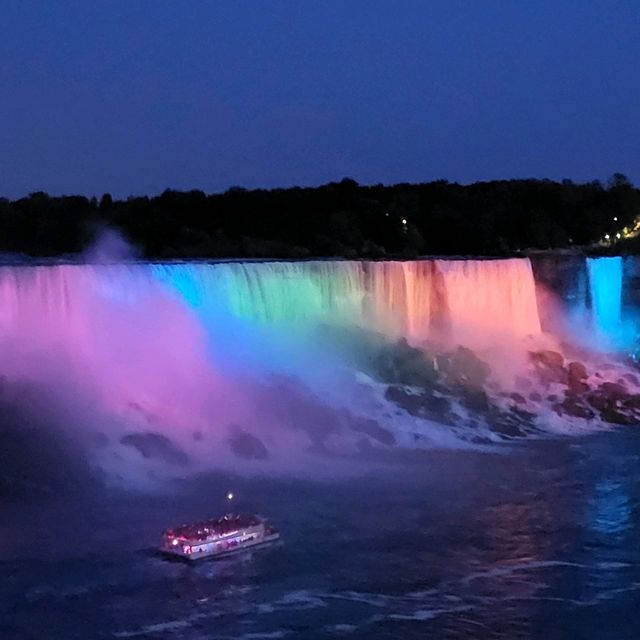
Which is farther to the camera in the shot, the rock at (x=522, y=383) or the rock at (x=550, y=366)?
the rock at (x=550, y=366)

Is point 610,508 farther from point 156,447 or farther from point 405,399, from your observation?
point 405,399

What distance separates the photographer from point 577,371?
1119 inches

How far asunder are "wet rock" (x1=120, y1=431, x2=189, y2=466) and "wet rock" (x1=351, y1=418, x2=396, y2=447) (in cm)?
380

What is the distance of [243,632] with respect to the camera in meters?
11.9

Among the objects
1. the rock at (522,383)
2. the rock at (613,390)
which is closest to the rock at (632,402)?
the rock at (613,390)

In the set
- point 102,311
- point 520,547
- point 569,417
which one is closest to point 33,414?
point 102,311

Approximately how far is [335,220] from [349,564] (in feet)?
130

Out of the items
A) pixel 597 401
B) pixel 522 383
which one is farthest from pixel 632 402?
pixel 522 383

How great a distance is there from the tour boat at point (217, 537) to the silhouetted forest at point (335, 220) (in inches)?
1173

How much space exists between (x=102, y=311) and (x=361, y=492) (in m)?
7.20

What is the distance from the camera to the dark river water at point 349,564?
39.9 feet

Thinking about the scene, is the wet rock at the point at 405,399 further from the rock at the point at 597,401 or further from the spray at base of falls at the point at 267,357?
the rock at the point at 597,401

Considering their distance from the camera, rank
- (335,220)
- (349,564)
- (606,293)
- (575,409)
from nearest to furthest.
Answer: (349,564), (575,409), (606,293), (335,220)

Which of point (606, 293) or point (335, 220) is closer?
point (606, 293)
